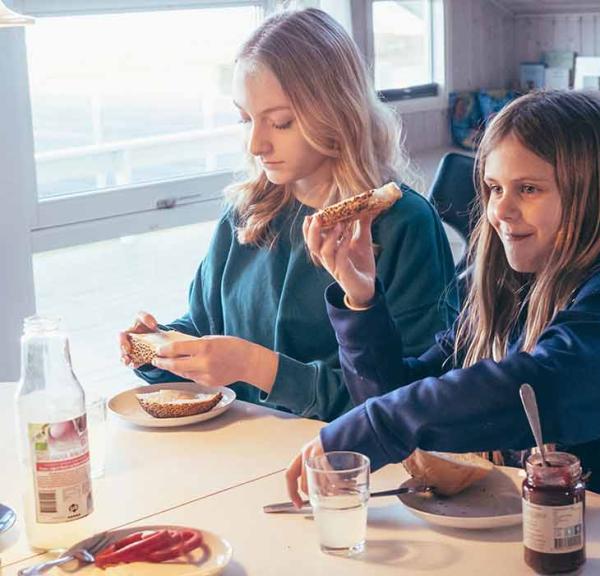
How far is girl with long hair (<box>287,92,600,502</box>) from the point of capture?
1315 millimetres

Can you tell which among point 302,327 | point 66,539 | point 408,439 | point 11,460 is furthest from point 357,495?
point 302,327

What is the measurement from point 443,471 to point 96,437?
18.8 inches

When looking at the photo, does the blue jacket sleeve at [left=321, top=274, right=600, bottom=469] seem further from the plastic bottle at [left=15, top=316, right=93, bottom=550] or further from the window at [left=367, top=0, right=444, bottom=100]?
the window at [left=367, top=0, right=444, bottom=100]

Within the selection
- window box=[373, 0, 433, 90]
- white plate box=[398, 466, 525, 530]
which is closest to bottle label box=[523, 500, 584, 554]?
white plate box=[398, 466, 525, 530]

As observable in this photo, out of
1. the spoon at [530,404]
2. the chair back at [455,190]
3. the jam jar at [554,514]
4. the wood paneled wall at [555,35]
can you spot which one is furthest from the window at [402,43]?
the jam jar at [554,514]

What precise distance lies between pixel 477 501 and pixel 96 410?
0.53 metres

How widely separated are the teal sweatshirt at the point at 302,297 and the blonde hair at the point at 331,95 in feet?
0.25

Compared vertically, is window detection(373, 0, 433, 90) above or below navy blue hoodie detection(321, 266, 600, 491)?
above

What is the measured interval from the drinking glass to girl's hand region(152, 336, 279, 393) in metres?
0.20

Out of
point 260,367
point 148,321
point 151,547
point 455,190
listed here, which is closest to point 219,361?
point 260,367

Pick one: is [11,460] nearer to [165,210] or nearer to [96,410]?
[96,410]

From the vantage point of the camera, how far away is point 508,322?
167 cm

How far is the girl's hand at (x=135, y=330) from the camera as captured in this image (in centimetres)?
187

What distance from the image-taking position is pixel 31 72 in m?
2.89
